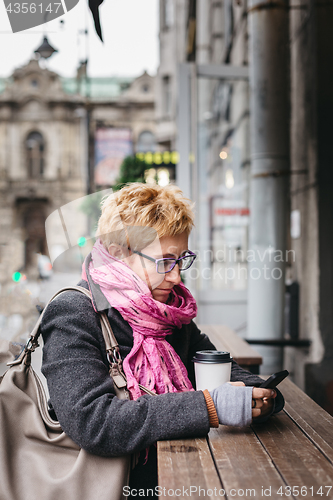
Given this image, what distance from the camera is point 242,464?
3.99ft

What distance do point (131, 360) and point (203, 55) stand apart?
10486mm

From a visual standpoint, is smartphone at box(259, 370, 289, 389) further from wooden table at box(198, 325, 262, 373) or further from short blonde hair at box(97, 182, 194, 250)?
wooden table at box(198, 325, 262, 373)

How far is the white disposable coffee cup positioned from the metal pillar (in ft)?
8.62

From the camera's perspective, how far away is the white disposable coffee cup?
1.50 meters

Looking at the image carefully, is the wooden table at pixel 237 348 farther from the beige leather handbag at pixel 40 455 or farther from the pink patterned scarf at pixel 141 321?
the beige leather handbag at pixel 40 455

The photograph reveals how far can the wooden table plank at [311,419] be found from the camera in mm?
1387

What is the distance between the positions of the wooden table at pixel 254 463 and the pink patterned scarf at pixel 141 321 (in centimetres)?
24

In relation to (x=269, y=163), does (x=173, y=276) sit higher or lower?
lower

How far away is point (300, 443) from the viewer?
1373 mm

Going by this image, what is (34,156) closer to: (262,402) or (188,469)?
(262,402)

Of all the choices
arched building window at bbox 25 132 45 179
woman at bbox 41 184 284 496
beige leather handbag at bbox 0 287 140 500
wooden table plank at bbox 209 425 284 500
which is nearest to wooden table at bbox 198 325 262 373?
woman at bbox 41 184 284 496

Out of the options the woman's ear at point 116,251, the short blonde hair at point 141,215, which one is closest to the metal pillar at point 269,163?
the short blonde hair at point 141,215

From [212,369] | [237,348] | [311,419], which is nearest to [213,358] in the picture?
[212,369]

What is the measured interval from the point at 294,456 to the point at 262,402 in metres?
0.20
